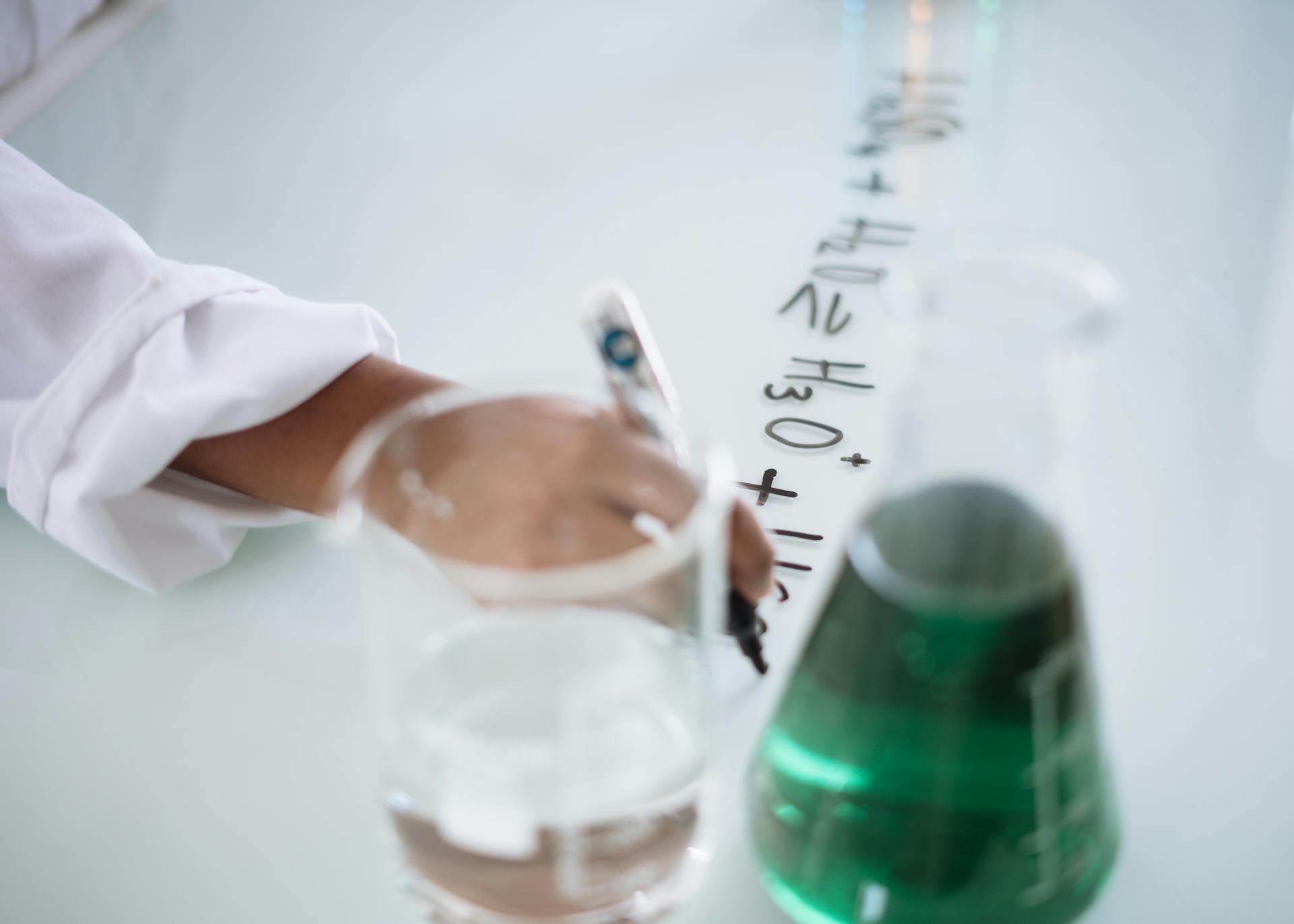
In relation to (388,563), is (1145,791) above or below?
below

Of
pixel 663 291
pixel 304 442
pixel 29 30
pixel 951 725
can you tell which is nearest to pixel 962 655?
pixel 951 725

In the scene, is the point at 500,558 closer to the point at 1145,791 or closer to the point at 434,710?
the point at 434,710

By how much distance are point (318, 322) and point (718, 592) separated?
0.26 m

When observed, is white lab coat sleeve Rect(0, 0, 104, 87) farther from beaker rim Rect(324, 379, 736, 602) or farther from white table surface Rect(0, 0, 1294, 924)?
beaker rim Rect(324, 379, 736, 602)

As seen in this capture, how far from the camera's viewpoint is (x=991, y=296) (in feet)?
0.91

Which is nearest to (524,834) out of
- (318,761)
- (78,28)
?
(318,761)

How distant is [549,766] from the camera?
0.26m

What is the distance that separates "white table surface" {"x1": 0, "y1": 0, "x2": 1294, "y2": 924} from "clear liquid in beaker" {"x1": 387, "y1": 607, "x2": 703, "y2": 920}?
0.06m

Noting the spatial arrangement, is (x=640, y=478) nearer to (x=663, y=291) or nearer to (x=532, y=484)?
(x=532, y=484)

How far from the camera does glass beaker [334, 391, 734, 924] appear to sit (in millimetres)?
263

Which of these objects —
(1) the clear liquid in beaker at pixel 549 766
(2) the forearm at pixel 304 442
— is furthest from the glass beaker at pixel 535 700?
(2) the forearm at pixel 304 442

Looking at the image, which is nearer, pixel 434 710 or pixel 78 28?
pixel 434 710

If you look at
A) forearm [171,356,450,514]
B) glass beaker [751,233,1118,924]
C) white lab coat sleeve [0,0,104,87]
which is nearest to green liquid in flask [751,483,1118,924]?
glass beaker [751,233,1118,924]

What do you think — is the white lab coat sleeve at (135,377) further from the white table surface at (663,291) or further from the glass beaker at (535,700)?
the glass beaker at (535,700)
